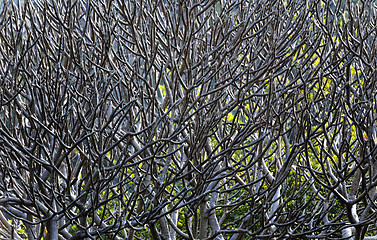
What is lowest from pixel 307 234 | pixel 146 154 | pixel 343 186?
pixel 307 234

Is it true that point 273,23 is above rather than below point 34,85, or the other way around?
above

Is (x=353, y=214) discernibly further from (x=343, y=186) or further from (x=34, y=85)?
(x=34, y=85)

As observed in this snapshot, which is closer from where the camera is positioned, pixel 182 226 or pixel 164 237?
pixel 164 237

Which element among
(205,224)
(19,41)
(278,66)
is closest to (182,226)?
(205,224)

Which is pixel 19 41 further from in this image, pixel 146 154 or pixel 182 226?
pixel 182 226

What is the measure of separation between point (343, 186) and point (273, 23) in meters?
1.63

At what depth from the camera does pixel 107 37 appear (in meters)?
4.29

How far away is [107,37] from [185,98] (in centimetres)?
84

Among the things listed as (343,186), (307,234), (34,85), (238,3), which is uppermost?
(238,3)

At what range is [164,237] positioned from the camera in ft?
15.6

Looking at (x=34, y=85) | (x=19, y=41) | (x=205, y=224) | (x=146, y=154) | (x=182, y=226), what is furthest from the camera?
(x=182, y=226)

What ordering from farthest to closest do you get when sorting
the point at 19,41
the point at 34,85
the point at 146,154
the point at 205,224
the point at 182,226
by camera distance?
the point at 182,226, the point at 205,224, the point at 146,154, the point at 19,41, the point at 34,85

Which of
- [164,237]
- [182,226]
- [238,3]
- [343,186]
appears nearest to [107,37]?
[238,3]

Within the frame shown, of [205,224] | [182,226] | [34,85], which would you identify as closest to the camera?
[34,85]
